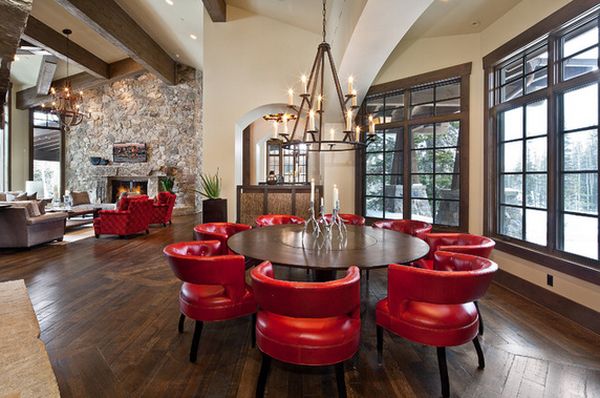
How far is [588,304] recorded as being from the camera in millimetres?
2639

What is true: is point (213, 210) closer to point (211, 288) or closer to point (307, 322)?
point (211, 288)

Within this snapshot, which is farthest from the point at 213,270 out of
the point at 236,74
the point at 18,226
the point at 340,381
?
the point at 18,226

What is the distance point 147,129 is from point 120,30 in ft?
15.0

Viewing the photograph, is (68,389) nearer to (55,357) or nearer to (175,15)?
(55,357)

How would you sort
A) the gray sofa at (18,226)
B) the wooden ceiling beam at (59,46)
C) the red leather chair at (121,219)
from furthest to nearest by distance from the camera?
1. the wooden ceiling beam at (59,46)
2. the red leather chair at (121,219)
3. the gray sofa at (18,226)

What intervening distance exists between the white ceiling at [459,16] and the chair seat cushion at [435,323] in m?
3.45

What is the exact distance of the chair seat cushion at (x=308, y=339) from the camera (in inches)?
61.8

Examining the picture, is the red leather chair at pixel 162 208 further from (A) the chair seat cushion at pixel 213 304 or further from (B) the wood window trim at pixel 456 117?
(A) the chair seat cushion at pixel 213 304

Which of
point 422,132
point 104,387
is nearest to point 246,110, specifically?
point 422,132

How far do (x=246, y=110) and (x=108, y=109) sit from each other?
8076 millimetres

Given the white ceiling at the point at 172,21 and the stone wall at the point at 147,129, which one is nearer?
the white ceiling at the point at 172,21

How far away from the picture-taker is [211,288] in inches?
86.9

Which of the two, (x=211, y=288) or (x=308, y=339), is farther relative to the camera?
(x=211, y=288)

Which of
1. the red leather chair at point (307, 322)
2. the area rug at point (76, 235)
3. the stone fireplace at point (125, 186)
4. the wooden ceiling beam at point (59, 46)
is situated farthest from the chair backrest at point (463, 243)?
the stone fireplace at point (125, 186)
